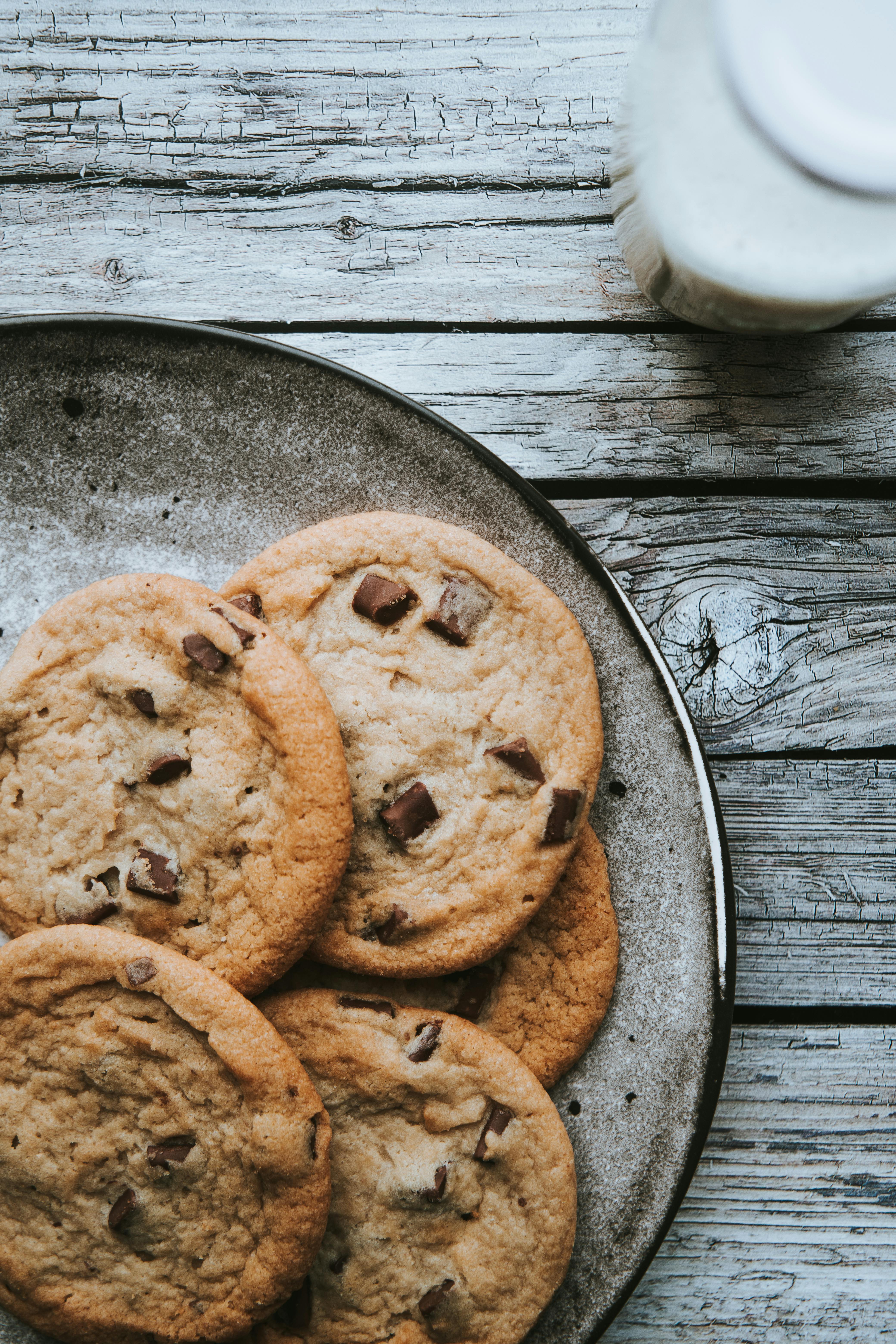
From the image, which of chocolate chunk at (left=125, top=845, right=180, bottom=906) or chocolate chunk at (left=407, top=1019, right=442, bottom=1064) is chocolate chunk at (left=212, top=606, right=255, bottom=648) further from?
chocolate chunk at (left=407, top=1019, right=442, bottom=1064)

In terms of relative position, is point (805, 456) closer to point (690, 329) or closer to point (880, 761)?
point (690, 329)

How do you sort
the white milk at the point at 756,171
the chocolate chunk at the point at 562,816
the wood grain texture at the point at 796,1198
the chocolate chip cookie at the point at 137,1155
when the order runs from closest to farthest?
1. the white milk at the point at 756,171
2. the chocolate chip cookie at the point at 137,1155
3. the chocolate chunk at the point at 562,816
4. the wood grain texture at the point at 796,1198

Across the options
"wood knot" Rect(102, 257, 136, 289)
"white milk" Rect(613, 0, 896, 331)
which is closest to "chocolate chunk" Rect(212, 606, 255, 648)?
"wood knot" Rect(102, 257, 136, 289)

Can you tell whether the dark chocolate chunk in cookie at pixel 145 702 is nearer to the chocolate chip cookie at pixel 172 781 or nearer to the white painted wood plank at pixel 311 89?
the chocolate chip cookie at pixel 172 781

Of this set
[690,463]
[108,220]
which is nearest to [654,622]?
[690,463]

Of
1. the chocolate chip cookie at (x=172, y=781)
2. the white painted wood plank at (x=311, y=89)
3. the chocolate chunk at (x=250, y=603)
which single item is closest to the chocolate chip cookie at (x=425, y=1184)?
the chocolate chip cookie at (x=172, y=781)

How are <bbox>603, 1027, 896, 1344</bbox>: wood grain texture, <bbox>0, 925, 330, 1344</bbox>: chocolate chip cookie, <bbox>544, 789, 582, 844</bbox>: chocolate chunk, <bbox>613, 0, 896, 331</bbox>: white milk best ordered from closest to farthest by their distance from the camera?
<bbox>613, 0, 896, 331</bbox>: white milk → <bbox>0, 925, 330, 1344</bbox>: chocolate chip cookie → <bbox>544, 789, 582, 844</bbox>: chocolate chunk → <bbox>603, 1027, 896, 1344</bbox>: wood grain texture
